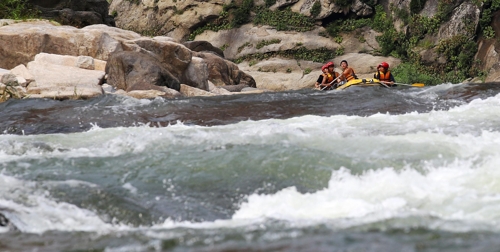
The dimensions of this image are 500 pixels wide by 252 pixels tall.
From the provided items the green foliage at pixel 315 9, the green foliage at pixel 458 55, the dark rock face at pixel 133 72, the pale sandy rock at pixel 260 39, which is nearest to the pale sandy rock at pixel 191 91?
the dark rock face at pixel 133 72

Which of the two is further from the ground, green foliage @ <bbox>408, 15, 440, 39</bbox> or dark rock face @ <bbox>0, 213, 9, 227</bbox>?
dark rock face @ <bbox>0, 213, 9, 227</bbox>

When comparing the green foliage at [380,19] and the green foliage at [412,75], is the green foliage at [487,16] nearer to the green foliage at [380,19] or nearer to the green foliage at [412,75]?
the green foliage at [412,75]

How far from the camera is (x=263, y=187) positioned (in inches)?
224

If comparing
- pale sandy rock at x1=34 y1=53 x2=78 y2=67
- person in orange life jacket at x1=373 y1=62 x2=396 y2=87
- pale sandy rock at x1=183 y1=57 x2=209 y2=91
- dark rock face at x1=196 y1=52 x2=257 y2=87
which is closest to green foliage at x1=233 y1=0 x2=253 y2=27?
dark rock face at x1=196 y1=52 x2=257 y2=87

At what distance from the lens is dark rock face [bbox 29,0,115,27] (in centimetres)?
2172

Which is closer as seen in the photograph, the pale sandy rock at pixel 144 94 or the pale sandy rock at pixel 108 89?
the pale sandy rock at pixel 144 94

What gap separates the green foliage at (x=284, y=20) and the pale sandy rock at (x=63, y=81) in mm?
15642

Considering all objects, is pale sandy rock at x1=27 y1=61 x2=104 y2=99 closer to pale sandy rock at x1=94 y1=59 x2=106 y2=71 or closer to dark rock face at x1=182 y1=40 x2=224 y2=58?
pale sandy rock at x1=94 y1=59 x2=106 y2=71

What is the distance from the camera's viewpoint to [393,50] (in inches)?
1041

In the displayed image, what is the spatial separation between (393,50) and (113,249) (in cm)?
2363

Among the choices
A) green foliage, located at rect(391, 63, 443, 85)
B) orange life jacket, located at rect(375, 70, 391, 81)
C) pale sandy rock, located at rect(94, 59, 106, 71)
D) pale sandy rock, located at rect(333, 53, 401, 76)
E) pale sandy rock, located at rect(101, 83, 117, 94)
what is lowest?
pale sandy rock, located at rect(333, 53, 401, 76)

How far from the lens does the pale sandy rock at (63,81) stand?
12.8 meters

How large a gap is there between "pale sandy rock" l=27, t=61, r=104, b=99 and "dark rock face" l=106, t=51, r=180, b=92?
369 mm

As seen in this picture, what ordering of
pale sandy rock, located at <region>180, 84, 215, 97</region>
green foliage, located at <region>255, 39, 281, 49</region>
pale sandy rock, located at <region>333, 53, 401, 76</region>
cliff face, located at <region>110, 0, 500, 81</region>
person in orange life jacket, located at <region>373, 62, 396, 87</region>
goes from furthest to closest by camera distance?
1. green foliage, located at <region>255, 39, 281, 49</region>
2. pale sandy rock, located at <region>333, 53, 401, 76</region>
3. cliff face, located at <region>110, 0, 500, 81</region>
4. person in orange life jacket, located at <region>373, 62, 396, 87</region>
5. pale sandy rock, located at <region>180, 84, 215, 97</region>
